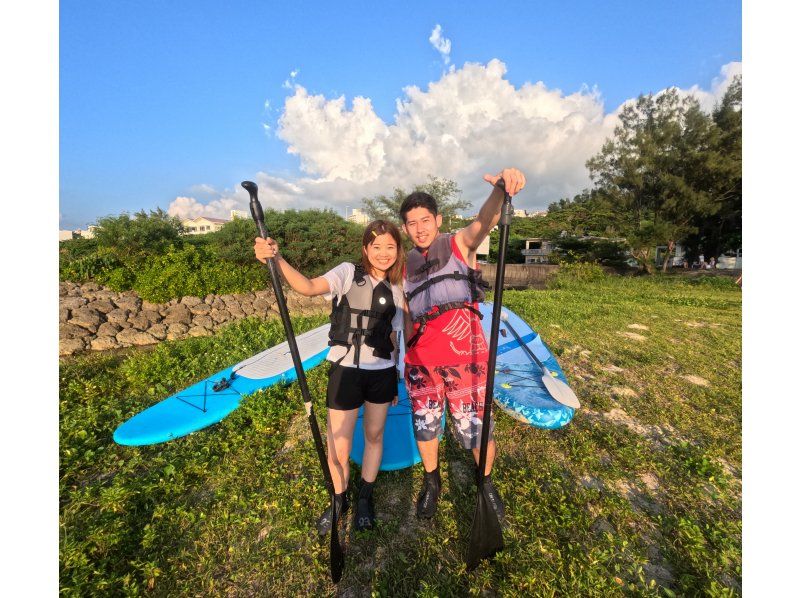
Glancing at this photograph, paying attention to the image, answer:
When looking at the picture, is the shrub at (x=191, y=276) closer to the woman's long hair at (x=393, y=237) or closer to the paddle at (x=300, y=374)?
the paddle at (x=300, y=374)

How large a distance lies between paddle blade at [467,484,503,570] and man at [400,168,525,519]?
0.32 metres

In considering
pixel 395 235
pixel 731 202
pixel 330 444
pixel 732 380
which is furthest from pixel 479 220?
pixel 731 202

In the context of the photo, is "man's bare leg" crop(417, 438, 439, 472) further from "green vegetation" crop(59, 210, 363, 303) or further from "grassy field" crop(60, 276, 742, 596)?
"green vegetation" crop(59, 210, 363, 303)

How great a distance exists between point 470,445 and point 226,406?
3.30 m

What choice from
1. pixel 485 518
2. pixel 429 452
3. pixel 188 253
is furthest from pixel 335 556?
pixel 188 253

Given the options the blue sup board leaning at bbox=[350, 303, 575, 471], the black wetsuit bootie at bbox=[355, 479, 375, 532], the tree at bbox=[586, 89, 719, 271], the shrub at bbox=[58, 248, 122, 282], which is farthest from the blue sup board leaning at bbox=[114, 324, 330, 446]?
the tree at bbox=[586, 89, 719, 271]

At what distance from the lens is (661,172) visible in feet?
70.0

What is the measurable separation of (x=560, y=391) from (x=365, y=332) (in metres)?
2.76

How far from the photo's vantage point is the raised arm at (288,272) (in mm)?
1997

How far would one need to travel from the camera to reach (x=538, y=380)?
4.35 meters

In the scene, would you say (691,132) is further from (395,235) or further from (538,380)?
(395,235)

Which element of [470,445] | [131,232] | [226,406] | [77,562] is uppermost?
[131,232]

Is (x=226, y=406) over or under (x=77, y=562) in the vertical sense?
over

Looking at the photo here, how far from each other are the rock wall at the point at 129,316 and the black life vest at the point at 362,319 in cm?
1002
